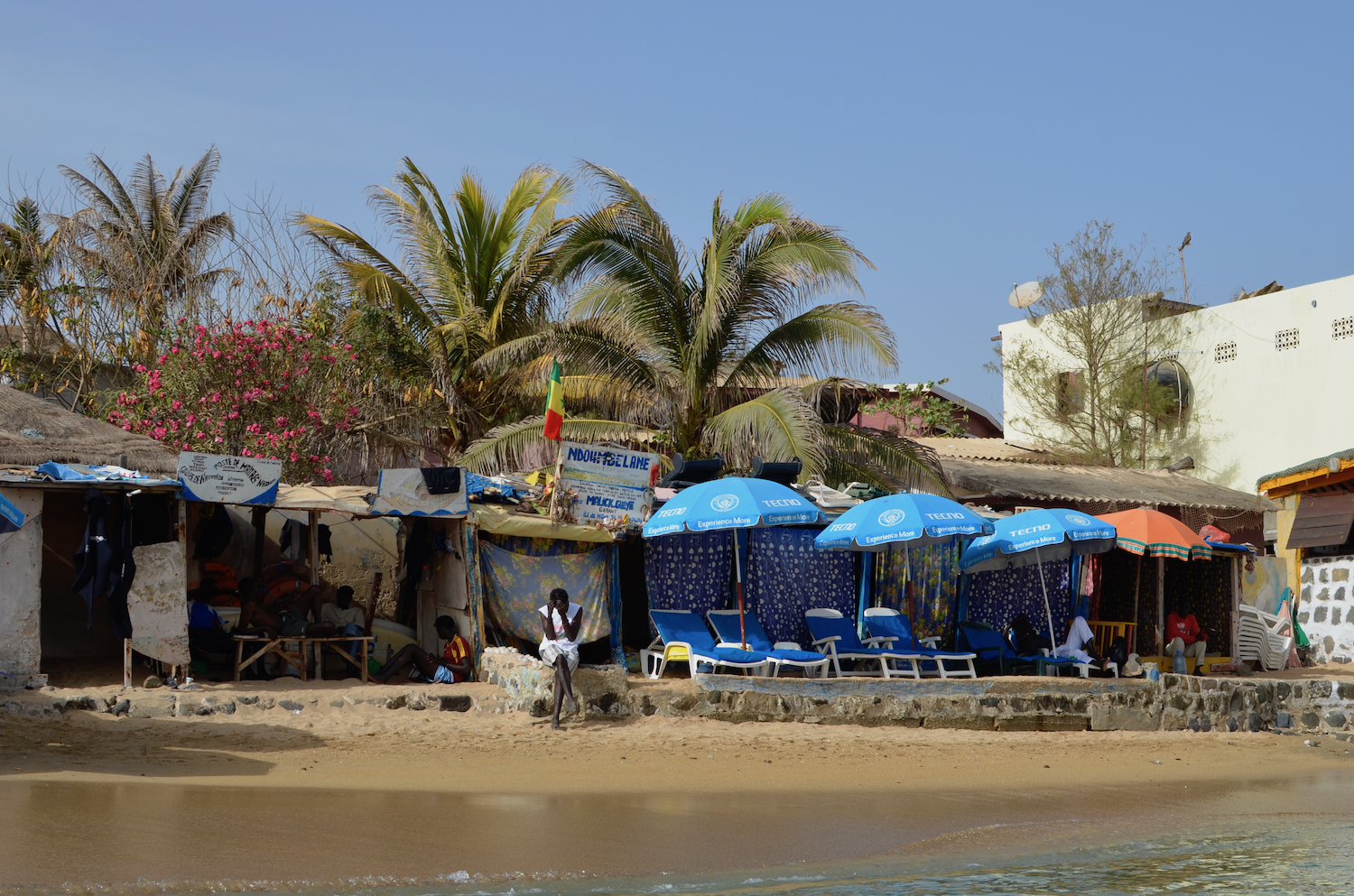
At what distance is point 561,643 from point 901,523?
3.81 meters

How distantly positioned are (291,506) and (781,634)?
548cm

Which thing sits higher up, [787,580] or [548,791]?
[787,580]

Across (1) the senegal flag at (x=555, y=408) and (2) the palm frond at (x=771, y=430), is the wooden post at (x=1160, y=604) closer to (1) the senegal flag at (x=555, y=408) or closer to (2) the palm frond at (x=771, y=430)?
(2) the palm frond at (x=771, y=430)

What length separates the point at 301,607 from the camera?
13320 millimetres

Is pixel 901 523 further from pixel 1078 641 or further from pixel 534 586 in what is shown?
pixel 534 586

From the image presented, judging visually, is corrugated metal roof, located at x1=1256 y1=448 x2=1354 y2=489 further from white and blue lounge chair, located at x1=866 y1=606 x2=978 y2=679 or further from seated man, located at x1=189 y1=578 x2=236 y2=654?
seated man, located at x1=189 y1=578 x2=236 y2=654

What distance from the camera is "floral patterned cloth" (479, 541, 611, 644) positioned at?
43.2 ft

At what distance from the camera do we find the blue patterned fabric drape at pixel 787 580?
546 inches

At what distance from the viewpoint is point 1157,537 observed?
14430mm

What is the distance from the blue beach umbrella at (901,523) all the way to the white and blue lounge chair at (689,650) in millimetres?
1531

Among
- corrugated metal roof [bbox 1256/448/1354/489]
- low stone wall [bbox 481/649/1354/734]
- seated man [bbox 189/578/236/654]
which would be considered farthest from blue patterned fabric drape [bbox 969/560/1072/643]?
seated man [bbox 189/578/236/654]

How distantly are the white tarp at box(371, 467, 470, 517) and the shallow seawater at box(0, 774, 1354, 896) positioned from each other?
4237 millimetres

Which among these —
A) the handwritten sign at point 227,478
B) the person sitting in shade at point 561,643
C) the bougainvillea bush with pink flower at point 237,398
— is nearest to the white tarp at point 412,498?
the handwritten sign at point 227,478

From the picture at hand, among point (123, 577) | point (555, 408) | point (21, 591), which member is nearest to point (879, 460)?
point (555, 408)
